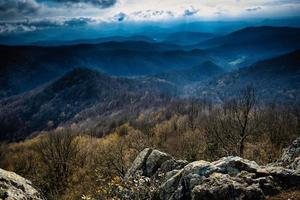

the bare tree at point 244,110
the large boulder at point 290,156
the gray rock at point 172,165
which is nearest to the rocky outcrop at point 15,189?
the gray rock at point 172,165

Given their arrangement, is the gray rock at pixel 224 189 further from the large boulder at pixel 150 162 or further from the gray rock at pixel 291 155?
the large boulder at pixel 150 162

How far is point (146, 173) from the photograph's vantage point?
31.8 metres

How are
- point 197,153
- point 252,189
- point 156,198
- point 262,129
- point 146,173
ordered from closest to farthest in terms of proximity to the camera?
point 252,189 < point 156,198 < point 146,173 < point 197,153 < point 262,129

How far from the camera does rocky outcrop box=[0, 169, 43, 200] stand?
17.0 m

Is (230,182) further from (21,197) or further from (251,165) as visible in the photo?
(21,197)

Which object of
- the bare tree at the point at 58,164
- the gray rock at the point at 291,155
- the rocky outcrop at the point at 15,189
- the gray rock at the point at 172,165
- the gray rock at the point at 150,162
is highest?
the rocky outcrop at the point at 15,189

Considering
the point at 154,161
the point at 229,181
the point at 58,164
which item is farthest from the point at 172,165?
the point at 58,164

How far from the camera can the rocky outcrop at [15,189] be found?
55.7 ft

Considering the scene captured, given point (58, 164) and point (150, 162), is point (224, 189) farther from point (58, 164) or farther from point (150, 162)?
point (58, 164)

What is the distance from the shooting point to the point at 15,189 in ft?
58.1

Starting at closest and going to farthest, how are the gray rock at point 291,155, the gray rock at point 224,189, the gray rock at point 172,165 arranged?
the gray rock at point 224,189, the gray rock at point 291,155, the gray rock at point 172,165

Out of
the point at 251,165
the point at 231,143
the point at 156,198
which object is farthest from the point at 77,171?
the point at 251,165

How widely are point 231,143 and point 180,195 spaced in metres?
33.0

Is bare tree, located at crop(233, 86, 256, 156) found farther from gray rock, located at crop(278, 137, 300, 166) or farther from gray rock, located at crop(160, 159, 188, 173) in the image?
gray rock, located at crop(160, 159, 188, 173)
